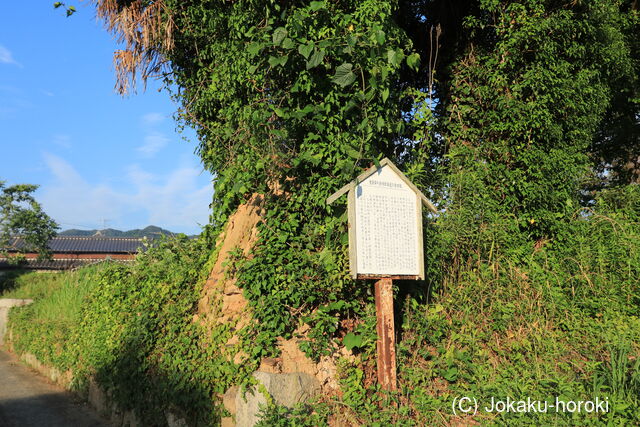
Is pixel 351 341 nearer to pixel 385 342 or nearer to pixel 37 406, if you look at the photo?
pixel 385 342

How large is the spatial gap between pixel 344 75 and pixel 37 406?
6.54m

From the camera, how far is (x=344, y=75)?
511 cm

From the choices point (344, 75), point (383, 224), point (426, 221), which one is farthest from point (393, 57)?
point (426, 221)

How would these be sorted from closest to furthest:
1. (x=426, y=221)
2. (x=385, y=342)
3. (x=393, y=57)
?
1. (x=385, y=342)
2. (x=393, y=57)
3. (x=426, y=221)

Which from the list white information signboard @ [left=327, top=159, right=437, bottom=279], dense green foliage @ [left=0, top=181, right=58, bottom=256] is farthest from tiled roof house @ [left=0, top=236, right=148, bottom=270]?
white information signboard @ [left=327, top=159, right=437, bottom=279]

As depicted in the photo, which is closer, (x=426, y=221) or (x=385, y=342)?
(x=385, y=342)

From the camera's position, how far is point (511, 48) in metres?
7.50

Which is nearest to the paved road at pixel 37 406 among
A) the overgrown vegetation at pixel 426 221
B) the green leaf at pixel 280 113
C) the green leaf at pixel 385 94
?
the overgrown vegetation at pixel 426 221

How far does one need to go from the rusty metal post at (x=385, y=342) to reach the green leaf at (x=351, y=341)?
0.79ft

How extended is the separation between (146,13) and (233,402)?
21.8 ft

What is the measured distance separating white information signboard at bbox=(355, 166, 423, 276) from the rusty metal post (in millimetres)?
239

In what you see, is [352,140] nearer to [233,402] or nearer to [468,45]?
[233,402]

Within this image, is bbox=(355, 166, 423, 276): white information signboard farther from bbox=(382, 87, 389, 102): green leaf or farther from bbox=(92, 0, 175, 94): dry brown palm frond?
bbox=(92, 0, 175, 94): dry brown palm frond

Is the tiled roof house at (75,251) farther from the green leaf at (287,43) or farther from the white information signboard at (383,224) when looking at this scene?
the white information signboard at (383,224)
